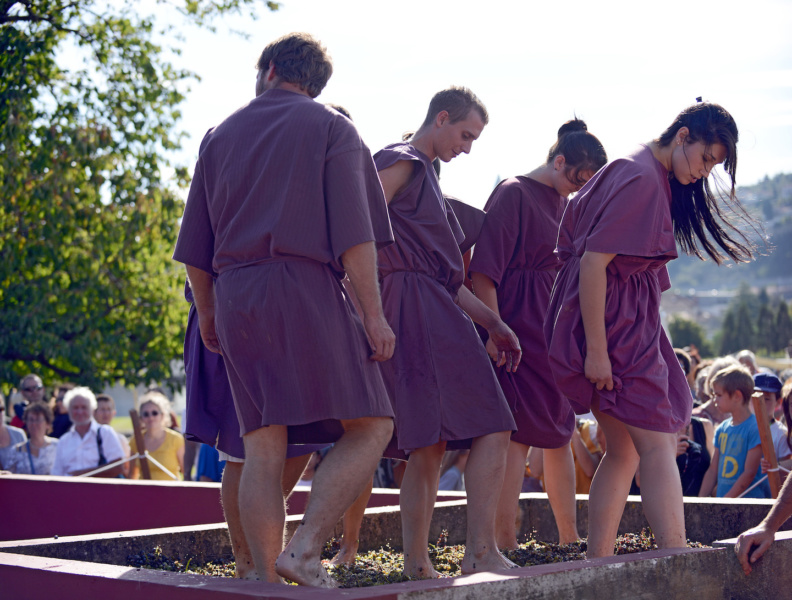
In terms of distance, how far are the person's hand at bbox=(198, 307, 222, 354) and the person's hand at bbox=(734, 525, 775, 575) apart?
2048mm

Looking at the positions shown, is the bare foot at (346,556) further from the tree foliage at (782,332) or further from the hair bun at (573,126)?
the tree foliage at (782,332)

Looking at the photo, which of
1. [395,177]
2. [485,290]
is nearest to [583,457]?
[485,290]

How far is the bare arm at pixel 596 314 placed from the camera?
379 centimetres

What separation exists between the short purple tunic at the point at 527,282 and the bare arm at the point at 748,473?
233cm

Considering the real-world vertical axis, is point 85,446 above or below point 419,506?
below

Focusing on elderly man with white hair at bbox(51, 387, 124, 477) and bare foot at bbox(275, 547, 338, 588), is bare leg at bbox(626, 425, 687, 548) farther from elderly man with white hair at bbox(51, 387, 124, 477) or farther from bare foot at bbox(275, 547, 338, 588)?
elderly man with white hair at bbox(51, 387, 124, 477)

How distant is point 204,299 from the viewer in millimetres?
3473

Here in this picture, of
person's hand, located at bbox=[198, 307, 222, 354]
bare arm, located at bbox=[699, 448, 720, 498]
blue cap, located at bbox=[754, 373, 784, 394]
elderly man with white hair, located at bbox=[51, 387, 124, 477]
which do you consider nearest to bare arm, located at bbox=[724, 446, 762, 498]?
bare arm, located at bbox=[699, 448, 720, 498]

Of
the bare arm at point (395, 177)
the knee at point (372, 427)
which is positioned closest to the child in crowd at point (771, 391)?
the bare arm at point (395, 177)

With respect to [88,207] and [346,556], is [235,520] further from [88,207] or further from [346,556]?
[88,207]

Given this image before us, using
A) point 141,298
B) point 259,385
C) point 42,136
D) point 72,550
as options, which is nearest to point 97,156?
point 42,136

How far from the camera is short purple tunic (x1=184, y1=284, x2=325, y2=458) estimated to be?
3.78m

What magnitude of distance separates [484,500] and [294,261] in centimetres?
123

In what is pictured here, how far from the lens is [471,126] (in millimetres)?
4137
